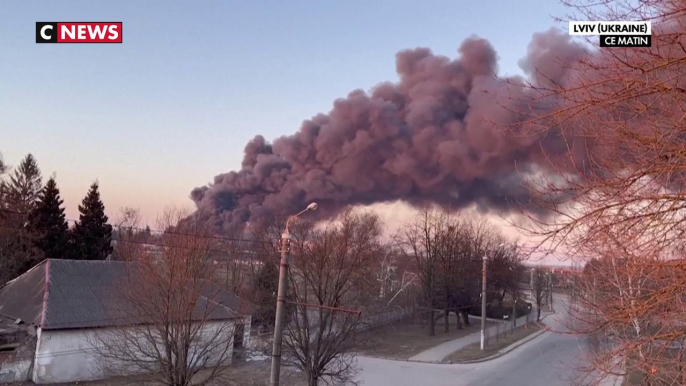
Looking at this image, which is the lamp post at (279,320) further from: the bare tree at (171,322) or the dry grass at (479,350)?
the dry grass at (479,350)

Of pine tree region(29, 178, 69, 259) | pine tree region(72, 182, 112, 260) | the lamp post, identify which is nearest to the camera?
the lamp post

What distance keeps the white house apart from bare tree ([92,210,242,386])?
9.02 ft

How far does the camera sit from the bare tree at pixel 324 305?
1466 centimetres

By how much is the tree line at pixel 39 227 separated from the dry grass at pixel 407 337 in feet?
69.7

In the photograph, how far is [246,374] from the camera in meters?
19.7

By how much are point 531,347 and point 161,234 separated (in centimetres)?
2453

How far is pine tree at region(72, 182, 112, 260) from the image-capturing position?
124ft

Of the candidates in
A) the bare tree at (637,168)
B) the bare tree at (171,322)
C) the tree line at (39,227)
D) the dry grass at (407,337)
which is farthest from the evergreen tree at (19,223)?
the bare tree at (637,168)

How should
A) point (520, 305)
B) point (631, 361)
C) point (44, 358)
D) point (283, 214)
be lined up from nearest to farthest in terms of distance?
point (631, 361) → point (44, 358) → point (283, 214) → point (520, 305)

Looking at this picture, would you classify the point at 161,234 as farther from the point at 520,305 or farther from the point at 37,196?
the point at 520,305

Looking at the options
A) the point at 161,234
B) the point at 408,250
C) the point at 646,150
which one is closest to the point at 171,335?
the point at 161,234

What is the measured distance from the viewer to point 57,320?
20406 millimetres

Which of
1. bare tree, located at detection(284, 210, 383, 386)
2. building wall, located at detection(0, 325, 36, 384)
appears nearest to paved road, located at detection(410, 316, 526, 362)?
bare tree, located at detection(284, 210, 383, 386)

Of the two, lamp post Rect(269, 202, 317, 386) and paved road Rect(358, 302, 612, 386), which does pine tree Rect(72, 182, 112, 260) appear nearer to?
paved road Rect(358, 302, 612, 386)
